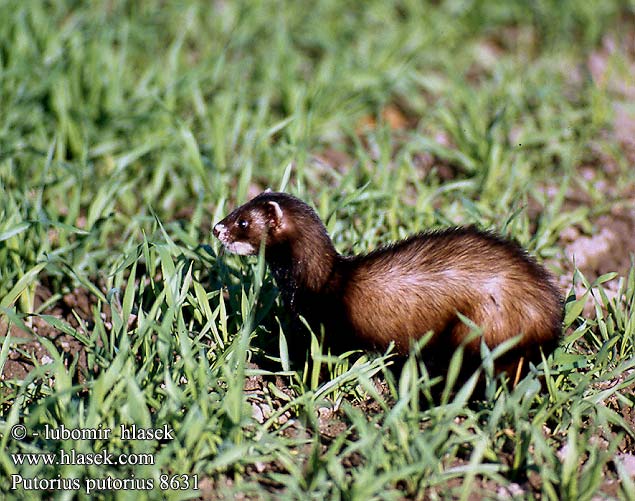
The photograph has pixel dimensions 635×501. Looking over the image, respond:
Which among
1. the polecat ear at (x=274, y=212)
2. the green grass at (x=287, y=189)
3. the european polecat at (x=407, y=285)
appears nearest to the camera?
the green grass at (x=287, y=189)

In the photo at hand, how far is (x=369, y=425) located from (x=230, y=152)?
2.85 metres

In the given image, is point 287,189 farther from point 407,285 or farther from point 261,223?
point 407,285

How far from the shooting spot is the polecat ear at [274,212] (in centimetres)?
397

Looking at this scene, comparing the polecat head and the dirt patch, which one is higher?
the polecat head

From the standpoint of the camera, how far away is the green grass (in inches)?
136

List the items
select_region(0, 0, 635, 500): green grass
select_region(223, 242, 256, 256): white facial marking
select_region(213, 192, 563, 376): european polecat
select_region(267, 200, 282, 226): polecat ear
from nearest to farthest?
select_region(0, 0, 635, 500): green grass, select_region(213, 192, 563, 376): european polecat, select_region(267, 200, 282, 226): polecat ear, select_region(223, 242, 256, 256): white facial marking

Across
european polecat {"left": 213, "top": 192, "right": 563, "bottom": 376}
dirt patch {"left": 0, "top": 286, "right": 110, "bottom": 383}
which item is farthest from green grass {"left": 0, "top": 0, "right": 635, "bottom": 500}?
european polecat {"left": 213, "top": 192, "right": 563, "bottom": 376}

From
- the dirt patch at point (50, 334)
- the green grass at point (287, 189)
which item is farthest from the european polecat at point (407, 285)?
the dirt patch at point (50, 334)

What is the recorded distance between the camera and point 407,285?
3896 mm

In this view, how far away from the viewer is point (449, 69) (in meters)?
6.75

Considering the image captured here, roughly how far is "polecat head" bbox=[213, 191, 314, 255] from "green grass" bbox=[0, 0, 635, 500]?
202 mm

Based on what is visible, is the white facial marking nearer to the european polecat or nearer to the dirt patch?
the european polecat

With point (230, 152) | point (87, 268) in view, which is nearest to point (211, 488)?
point (87, 268)

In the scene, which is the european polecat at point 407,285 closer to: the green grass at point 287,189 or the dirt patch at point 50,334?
the green grass at point 287,189
